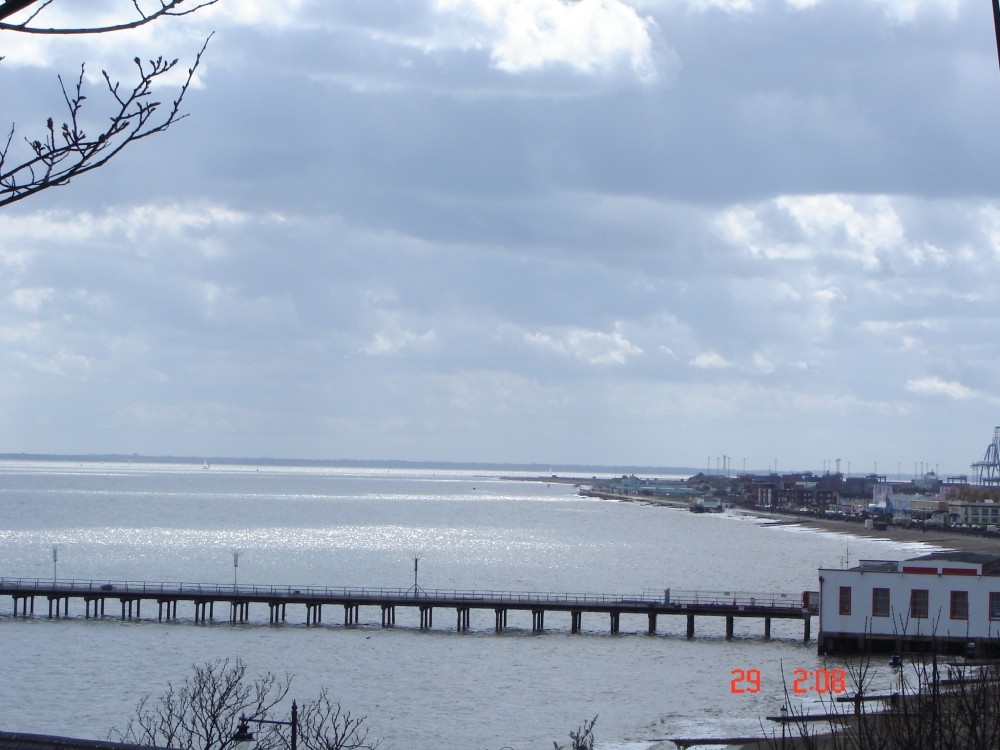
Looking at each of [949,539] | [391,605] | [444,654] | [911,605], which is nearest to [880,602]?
[911,605]

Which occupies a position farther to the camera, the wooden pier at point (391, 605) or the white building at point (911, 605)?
the wooden pier at point (391, 605)

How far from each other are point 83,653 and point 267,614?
1940cm

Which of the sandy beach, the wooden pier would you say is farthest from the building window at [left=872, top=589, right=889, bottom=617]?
the sandy beach

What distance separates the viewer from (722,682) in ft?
180

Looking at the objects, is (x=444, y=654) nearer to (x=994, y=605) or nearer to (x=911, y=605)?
(x=911, y=605)

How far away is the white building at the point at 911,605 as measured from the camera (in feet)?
192

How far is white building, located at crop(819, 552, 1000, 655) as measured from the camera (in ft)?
192

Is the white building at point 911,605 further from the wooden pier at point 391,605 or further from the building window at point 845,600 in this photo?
the wooden pier at point 391,605

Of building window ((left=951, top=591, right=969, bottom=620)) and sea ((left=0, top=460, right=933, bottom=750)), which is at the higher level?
building window ((left=951, top=591, right=969, bottom=620))

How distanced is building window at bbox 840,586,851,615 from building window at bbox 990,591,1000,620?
6.70 metres

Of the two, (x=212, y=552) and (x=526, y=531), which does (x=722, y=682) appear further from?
(x=526, y=531)
